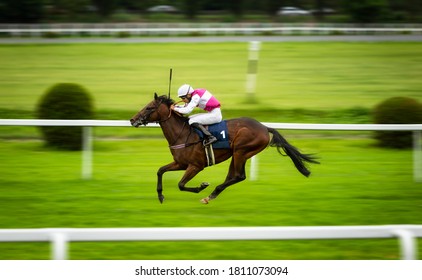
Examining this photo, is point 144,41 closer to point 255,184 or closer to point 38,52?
point 38,52

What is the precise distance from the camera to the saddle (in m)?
6.62

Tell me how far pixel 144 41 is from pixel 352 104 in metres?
10.5

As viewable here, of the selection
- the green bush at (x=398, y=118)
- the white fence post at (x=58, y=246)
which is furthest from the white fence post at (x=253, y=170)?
→ the white fence post at (x=58, y=246)

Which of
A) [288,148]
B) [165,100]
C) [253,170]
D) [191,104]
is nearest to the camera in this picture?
[191,104]

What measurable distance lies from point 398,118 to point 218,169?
9.58 feet

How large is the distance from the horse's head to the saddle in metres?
0.36

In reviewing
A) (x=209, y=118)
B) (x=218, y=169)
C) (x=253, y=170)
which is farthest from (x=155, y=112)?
(x=218, y=169)

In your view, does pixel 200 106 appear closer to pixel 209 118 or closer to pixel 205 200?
pixel 209 118

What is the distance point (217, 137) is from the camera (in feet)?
21.7

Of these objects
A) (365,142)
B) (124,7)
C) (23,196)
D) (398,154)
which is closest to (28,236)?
(23,196)

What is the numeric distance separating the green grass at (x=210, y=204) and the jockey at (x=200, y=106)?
733 mm

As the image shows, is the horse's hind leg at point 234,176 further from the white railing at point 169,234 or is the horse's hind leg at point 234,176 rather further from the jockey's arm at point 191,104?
the white railing at point 169,234

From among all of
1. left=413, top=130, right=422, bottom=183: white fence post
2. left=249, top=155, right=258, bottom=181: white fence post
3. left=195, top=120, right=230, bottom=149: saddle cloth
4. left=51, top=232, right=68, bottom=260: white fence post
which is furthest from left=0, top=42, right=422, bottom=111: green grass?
left=51, top=232, right=68, bottom=260: white fence post

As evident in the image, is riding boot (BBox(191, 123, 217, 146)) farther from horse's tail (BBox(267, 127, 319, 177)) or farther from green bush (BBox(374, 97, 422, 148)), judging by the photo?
green bush (BBox(374, 97, 422, 148))
